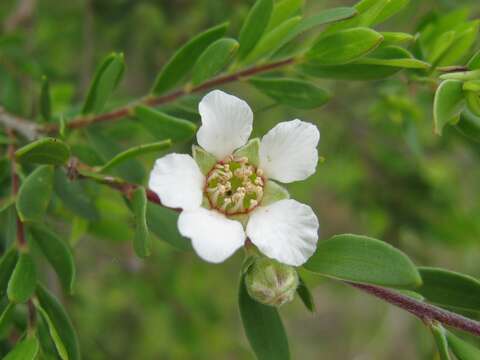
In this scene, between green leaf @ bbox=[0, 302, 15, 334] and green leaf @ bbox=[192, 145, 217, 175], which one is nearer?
green leaf @ bbox=[0, 302, 15, 334]

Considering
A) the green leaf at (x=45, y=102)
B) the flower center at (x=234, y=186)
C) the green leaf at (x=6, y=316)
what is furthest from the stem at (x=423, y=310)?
the green leaf at (x=45, y=102)

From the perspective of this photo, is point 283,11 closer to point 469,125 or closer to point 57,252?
point 469,125

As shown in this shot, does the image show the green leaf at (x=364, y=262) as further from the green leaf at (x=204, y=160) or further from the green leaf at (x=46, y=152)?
the green leaf at (x=46, y=152)

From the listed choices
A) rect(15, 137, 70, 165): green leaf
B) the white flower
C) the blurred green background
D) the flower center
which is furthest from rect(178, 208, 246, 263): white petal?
the blurred green background

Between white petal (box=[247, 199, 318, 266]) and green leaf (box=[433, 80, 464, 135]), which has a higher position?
green leaf (box=[433, 80, 464, 135])

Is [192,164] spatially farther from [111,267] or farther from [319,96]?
[111,267]

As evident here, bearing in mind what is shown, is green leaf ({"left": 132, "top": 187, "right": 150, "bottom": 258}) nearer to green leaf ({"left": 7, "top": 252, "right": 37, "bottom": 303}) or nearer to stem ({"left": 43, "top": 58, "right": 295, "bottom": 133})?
green leaf ({"left": 7, "top": 252, "right": 37, "bottom": 303})

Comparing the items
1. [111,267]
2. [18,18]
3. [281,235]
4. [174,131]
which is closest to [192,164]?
[174,131]
